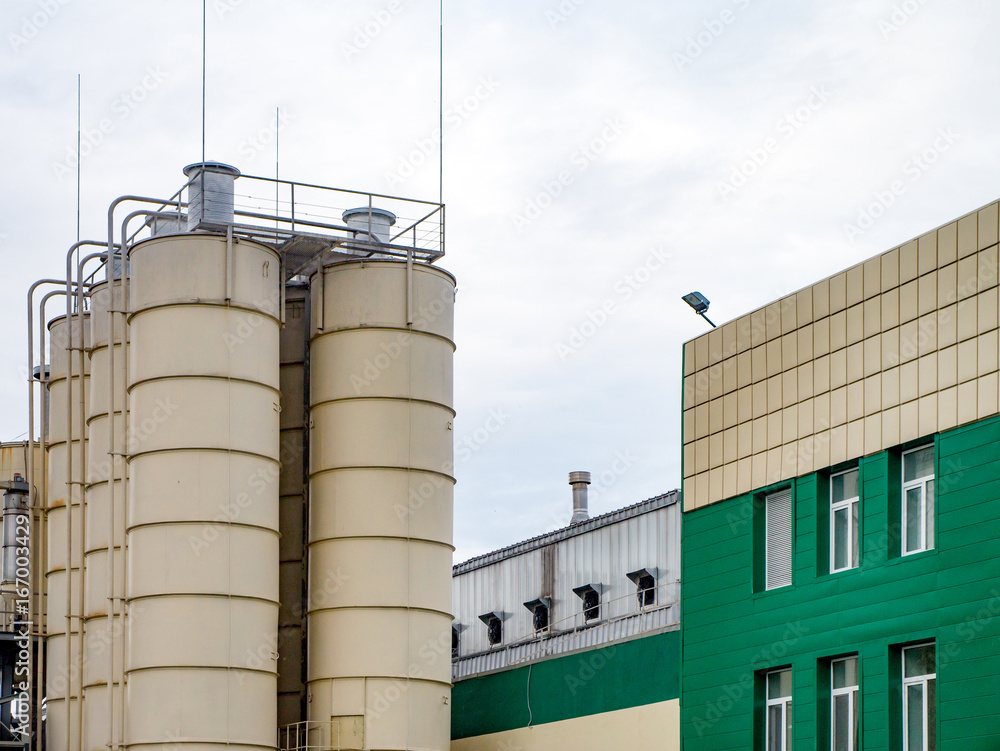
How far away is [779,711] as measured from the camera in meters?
25.3

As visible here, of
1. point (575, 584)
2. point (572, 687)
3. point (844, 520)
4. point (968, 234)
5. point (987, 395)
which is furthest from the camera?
point (575, 584)

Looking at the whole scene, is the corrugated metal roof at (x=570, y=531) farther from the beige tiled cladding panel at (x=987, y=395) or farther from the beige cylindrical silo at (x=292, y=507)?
the beige tiled cladding panel at (x=987, y=395)

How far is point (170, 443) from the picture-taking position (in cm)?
3186

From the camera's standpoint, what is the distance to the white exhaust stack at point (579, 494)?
153ft

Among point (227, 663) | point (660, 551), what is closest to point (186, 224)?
point (227, 663)

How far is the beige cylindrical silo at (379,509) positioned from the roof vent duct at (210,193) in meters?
2.61

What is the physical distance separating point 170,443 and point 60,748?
323 inches

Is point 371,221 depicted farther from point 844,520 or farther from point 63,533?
point 844,520

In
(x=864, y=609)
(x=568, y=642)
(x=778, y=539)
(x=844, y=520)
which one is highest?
(x=844, y=520)

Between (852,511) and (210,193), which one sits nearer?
(852,511)

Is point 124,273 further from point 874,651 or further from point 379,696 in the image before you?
point 874,651

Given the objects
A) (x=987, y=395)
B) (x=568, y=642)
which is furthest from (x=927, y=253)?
(x=568, y=642)

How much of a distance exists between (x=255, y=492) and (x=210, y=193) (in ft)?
22.8

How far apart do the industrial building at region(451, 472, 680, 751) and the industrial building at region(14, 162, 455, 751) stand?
10.1 feet
